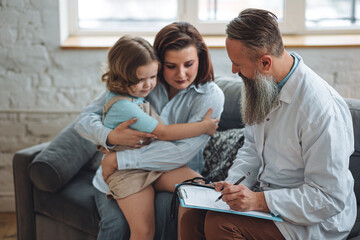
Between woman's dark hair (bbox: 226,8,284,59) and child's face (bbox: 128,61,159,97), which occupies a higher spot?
woman's dark hair (bbox: 226,8,284,59)

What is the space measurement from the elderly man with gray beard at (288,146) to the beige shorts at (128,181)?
1.58 ft

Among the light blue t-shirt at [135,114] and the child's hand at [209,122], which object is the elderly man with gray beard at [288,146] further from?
the light blue t-shirt at [135,114]

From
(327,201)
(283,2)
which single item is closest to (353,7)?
(283,2)

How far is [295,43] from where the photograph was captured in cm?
341

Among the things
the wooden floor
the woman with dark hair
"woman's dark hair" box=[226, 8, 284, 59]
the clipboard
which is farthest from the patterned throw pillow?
the wooden floor

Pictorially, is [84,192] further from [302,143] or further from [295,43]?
[295,43]

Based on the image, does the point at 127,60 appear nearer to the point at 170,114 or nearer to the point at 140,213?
the point at 170,114

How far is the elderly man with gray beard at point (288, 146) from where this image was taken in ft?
5.49

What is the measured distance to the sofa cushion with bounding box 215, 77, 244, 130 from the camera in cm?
268

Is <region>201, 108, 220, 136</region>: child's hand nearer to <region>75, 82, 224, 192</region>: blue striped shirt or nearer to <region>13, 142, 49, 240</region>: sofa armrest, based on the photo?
<region>75, 82, 224, 192</region>: blue striped shirt

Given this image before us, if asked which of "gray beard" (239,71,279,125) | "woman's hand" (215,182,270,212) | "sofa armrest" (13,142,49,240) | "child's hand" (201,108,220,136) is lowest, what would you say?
"sofa armrest" (13,142,49,240)

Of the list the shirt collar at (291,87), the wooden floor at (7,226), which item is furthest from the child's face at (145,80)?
the wooden floor at (7,226)

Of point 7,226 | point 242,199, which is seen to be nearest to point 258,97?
point 242,199

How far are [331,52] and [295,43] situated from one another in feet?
0.90
